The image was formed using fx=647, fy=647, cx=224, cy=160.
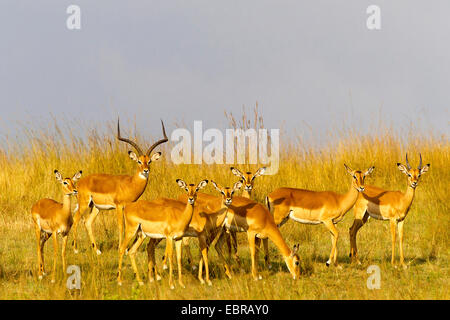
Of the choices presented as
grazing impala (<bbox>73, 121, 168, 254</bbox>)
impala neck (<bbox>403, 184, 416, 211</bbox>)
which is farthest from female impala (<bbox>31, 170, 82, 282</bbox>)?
impala neck (<bbox>403, 184, 416, 211</bbox>)

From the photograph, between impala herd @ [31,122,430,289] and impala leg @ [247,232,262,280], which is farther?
impala leg @ [247,232,262,280]

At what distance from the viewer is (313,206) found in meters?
10.4

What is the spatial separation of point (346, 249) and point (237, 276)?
3.28 m

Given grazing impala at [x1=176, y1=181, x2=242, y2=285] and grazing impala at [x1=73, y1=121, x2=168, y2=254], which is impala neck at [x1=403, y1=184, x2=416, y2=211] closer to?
grazing impala at [x1=176, y1=181, x2=242, y2=285]

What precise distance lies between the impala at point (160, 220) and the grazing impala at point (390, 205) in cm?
318

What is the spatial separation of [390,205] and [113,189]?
4936 millimetres

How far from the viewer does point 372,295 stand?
26.6 feet

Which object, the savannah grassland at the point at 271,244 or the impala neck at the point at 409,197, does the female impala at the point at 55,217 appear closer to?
the savannah grassland at the point at 271,244

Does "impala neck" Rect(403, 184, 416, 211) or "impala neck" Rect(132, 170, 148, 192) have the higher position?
"impala neck" Rect(132, 170, 148, 192)

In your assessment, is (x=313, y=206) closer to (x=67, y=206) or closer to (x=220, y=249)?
(x=220, y=249)

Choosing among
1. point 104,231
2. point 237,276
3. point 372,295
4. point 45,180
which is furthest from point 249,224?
point 45,180

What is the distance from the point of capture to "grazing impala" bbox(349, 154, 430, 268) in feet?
34.2

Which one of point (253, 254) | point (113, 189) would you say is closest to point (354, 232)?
point (253, 254)

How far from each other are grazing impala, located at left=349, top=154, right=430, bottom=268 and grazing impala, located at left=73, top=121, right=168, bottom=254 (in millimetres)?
3676
